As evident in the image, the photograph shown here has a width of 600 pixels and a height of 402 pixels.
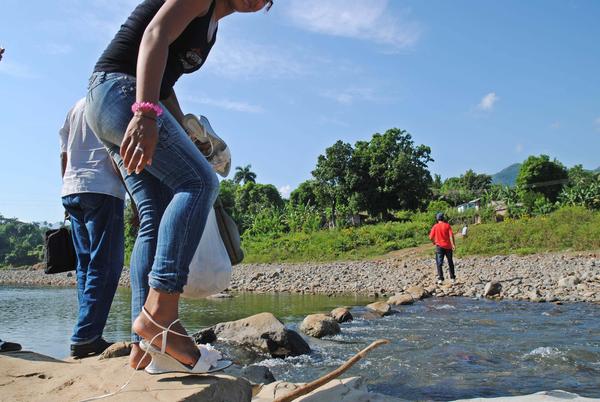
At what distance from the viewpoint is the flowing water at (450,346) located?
12.2 feet

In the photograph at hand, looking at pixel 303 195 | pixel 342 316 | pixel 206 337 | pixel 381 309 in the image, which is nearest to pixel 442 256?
pixel 381 309

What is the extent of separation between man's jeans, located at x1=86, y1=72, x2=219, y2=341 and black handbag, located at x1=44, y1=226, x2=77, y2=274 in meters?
1.26

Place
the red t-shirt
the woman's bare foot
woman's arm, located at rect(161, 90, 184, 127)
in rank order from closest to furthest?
the woman's bare foot
woman's arm, located at rect(161, 90, 184, 127)
the red t-shirt

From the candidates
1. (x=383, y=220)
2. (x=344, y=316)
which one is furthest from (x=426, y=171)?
(x=344, y=316)

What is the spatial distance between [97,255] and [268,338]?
2871 millimetres

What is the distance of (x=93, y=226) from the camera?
2.74m

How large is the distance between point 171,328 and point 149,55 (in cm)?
99

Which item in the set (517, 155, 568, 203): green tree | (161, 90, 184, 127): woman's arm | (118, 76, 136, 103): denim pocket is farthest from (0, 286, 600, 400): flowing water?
(517, 155, 568, 203): green tree

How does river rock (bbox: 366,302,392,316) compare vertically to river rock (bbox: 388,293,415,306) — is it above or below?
above

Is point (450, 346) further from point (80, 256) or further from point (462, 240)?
point (462, 240)

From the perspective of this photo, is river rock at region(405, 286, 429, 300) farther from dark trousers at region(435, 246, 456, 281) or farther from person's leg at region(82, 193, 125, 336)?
person's leg at region(82, 193, 125, 336)

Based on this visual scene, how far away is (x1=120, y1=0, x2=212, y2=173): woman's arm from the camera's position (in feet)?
5.74

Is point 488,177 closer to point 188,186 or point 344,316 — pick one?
point 344,316

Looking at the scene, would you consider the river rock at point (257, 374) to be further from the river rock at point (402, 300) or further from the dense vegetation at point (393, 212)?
the dense vegetation at point (393, 212)
